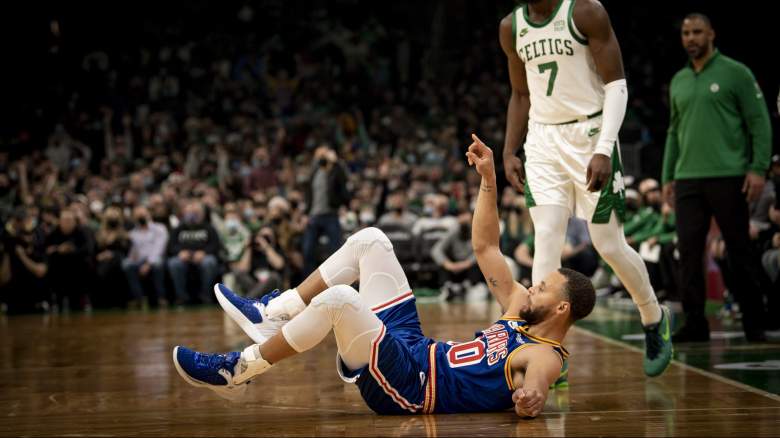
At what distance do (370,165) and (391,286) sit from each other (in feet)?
41.6

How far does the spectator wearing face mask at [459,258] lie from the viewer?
12.0 m

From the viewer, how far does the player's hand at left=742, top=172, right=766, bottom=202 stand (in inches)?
231

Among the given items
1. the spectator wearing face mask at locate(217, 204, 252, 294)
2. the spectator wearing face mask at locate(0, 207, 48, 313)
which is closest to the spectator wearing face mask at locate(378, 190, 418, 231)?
the spectator wearing face mask at locate(217, 204, 252, 294)

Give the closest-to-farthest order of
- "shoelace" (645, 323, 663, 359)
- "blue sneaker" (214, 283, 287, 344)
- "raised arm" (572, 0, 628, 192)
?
"blue sneaker" (214, 283, 287, 344) → "raised arm" (572, 0, 628, 192) → "shoelace" (645, 323, 663, 359)

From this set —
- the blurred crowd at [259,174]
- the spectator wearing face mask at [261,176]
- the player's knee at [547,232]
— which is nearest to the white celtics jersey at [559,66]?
the player's knee at [547,232]

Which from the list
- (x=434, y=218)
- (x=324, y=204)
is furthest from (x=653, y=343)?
(x=434, y=218)

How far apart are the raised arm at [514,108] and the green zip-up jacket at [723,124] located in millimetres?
1682

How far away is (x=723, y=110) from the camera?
6035 millimetres

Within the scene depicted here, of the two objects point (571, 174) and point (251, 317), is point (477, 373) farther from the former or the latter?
point (571, 174)

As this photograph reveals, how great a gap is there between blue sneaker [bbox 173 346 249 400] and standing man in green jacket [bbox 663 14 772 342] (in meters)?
3.44

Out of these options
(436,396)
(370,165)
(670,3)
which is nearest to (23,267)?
(370,165)

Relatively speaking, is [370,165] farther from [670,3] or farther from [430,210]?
[670,3]

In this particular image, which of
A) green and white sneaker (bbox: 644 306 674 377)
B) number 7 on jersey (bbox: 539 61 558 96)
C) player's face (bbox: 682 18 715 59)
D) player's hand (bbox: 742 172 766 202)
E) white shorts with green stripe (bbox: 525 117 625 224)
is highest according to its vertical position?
player's face (bbox: 682 18 715 59)

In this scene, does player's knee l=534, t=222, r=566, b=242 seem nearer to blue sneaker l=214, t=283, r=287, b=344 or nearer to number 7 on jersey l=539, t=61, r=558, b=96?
number 7 on jersey l=539, t=61, r=558, b=96
